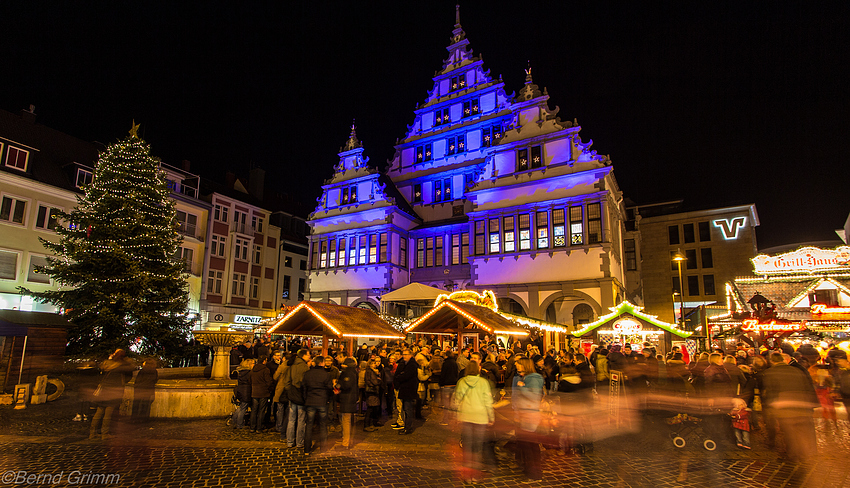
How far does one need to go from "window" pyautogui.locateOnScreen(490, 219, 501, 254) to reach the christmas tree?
60.3ft

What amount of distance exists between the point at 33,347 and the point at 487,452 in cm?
1539

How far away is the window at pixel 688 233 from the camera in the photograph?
4597 cm

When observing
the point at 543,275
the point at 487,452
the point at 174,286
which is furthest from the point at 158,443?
the point at 543,275

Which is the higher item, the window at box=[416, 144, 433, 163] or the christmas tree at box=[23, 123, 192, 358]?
the window at box=[416, 144, 433, 163]

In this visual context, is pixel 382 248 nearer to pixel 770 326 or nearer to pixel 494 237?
pixel 494 237

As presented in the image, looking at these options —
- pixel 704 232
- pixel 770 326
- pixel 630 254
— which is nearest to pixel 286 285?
pixel 630 254

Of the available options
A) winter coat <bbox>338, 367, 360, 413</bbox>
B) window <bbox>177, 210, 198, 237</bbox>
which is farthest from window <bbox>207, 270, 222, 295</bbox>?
winter coat <bbox>338, 367, 360, 413</bbox>

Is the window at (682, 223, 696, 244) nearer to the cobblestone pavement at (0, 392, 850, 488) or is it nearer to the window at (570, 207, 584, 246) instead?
the window at (570, 207, 584, 246)

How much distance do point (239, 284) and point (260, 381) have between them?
31.8m

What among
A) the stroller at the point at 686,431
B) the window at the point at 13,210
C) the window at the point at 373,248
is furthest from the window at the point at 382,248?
the stroller at the point at 686,431

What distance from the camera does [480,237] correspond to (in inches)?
1242

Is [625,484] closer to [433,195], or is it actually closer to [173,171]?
Result: [433,195]

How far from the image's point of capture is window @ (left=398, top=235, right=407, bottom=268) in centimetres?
3556

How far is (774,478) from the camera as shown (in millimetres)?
7660
